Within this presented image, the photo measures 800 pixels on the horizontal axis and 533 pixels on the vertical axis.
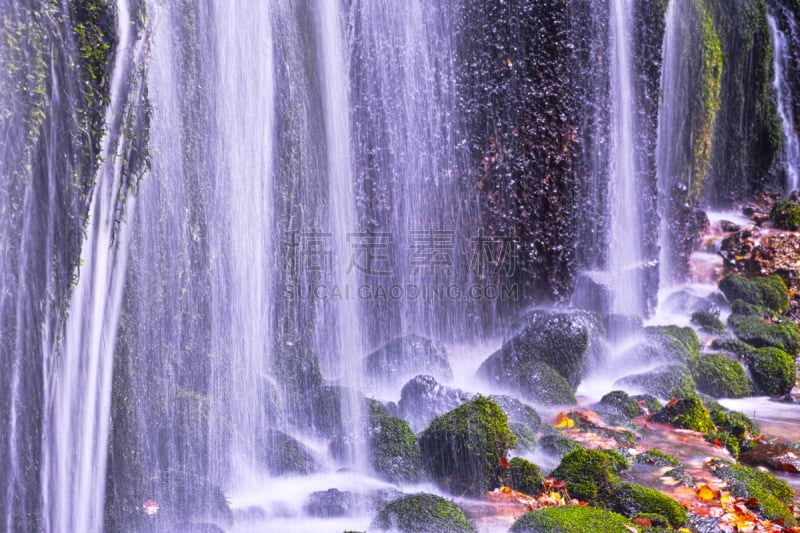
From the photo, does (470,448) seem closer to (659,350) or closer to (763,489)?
(763,489)

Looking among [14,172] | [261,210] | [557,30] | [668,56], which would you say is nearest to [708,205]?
[668,56]

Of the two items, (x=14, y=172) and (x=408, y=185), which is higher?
(x=408, y=185)

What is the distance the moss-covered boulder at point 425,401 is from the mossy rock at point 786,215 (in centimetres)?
954

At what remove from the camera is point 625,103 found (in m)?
10.3

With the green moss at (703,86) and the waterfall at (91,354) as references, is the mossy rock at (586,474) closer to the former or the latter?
the waterfall at (91,354)

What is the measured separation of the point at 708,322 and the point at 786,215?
175 inches

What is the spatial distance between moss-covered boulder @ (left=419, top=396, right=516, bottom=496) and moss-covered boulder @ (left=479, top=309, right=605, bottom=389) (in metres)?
2.38

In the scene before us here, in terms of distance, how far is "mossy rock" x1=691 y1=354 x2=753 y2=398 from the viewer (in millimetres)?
8820

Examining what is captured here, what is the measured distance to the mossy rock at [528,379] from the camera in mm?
7578

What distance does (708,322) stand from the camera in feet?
34.6

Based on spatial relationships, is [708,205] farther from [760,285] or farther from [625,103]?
[625,103]

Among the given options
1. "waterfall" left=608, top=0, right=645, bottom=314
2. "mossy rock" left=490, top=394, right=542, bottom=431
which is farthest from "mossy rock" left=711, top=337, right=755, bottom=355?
"mossy rock" left=490, top=394, right=542, bottom=431

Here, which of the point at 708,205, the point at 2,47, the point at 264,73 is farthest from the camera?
the point at 708,205

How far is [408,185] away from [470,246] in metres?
1.06
